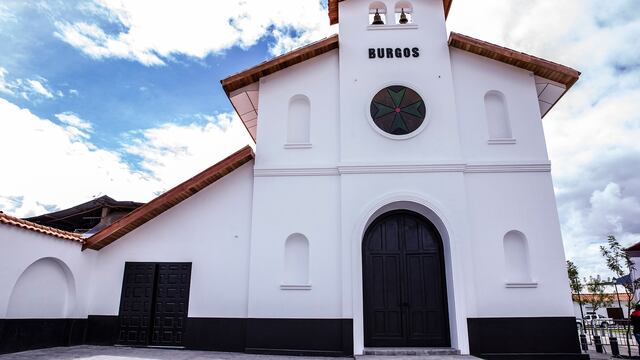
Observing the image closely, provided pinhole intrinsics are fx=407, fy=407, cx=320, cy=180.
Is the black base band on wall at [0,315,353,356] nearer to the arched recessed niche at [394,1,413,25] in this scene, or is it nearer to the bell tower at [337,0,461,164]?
the bell tower at [337,0,461,164]

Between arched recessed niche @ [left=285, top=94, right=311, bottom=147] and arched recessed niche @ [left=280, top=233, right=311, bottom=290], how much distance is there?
256 centimetres

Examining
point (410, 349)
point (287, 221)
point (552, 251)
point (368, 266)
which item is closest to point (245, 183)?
point (287, 221)

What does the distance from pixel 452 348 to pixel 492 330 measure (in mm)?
976

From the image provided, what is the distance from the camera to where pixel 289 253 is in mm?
10102

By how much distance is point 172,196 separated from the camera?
33.6 feet

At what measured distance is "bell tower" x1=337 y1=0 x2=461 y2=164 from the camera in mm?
10375

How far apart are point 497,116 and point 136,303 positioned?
34.3 feet

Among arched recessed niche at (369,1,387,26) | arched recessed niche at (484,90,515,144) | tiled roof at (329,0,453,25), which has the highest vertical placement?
tiled roof at (329,0,453,25)

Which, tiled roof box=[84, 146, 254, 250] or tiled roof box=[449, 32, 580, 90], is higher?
tiled roof box=[449, 32, 580, 90]

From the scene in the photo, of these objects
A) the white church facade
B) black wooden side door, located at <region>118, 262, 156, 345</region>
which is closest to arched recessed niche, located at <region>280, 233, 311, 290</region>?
the white church facade

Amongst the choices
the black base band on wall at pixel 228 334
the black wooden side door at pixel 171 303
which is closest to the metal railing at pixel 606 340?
the black base band on wall at pixel 228 334

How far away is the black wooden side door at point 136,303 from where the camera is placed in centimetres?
996

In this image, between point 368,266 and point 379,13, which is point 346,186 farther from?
point 379,13

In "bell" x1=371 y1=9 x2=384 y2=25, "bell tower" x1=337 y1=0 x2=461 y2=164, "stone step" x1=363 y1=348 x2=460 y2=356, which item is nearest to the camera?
"stone step" x1=363 y1=348 x2=460 y2=356
